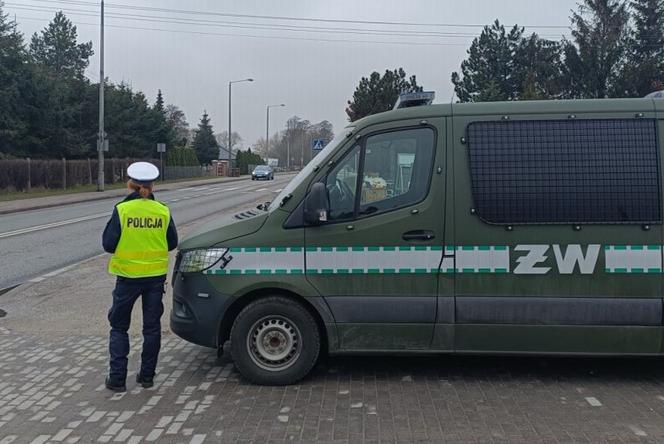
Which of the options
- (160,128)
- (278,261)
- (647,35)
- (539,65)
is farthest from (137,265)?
(160,128)

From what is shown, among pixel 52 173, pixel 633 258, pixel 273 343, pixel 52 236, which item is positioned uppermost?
pixel 52 173

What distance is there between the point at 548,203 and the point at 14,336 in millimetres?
5497

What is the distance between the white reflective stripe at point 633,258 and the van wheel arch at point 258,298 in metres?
2.26

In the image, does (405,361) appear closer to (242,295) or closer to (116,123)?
(242,295)

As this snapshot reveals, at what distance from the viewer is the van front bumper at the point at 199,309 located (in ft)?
17.8

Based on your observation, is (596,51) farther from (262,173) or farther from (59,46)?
(59,46)

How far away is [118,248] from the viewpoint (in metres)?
5.32

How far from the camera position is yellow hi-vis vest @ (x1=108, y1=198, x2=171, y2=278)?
532 cm

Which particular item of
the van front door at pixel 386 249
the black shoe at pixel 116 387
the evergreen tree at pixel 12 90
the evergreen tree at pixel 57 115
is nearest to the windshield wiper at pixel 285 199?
the van front door at pixel 386 249

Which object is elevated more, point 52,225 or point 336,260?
point 336,260

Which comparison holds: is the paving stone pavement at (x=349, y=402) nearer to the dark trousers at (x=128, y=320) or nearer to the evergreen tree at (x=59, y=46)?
the dark trousers at (x=128, y=320)

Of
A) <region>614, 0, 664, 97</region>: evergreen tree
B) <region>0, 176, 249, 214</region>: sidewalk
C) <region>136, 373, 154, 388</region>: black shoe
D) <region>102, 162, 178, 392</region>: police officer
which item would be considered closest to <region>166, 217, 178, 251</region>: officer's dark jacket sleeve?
<region>102, 162, 178, 392</region>: police officer

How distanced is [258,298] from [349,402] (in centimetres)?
109

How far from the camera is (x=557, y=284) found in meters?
5.23
